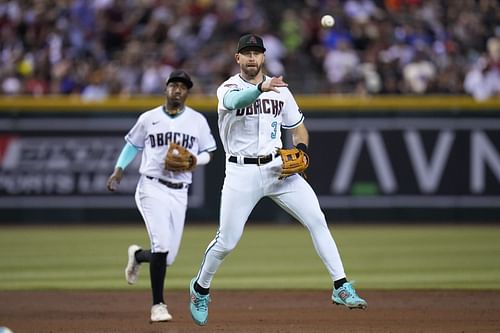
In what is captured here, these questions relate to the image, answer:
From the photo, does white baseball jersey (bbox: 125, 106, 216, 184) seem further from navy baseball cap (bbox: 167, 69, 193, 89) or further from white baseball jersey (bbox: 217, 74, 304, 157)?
white baseball jersey (bbox: 217, 74, 304, 157)

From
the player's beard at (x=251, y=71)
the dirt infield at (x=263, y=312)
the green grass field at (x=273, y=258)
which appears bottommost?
the green grass field at (x=273, y=258)

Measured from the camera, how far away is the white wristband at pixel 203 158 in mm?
8531

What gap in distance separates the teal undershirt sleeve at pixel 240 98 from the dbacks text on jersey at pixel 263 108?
0.74 ft

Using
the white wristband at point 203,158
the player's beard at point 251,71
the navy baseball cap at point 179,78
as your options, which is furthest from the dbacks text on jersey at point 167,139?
the player's beard at point 251,71

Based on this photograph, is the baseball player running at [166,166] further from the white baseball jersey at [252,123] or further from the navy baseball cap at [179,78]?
the white baseball jersey at [252,123]

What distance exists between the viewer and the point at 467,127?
685 inches

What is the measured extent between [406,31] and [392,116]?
2.42 metres

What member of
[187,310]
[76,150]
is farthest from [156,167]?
[76,150]

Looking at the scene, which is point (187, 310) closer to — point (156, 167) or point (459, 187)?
point (156, 167)

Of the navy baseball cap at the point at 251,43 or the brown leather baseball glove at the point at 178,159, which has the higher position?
the navy baseball cap at the point at 251,43

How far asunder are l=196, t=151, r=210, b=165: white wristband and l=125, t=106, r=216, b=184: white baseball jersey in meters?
0.06

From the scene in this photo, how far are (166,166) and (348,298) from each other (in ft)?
7.26

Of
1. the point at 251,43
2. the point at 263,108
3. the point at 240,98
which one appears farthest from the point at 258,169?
the point at 251,43

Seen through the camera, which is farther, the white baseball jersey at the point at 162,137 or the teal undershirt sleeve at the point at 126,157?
the teal undershirt sleeve at the point at 126,157
